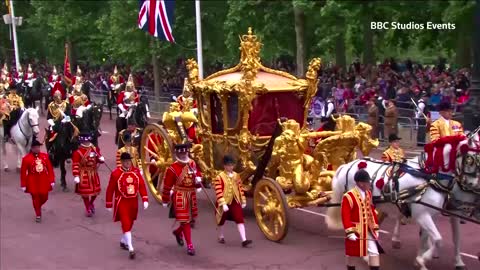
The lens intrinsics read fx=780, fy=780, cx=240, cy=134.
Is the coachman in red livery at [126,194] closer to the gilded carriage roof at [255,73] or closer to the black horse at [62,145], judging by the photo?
the gilded carriage roof at [255,73]

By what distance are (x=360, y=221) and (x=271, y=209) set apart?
8.80ft

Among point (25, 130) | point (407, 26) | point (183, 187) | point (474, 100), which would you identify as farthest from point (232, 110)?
point (407, 26)

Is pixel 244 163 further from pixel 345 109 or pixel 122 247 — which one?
pixel 345 109

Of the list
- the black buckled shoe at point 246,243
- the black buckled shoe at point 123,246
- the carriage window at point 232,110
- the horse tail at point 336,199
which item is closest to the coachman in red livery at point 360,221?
the horse tail at point 336,199

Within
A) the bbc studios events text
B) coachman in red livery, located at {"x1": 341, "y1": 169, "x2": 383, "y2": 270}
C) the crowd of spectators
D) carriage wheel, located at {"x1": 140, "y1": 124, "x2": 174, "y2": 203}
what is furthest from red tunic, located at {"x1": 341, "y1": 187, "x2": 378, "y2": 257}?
the bbc studios events text

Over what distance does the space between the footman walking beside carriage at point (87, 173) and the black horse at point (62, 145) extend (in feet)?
8.10

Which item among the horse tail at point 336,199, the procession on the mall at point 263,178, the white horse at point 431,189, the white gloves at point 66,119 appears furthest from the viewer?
the white gloves at point 66,119

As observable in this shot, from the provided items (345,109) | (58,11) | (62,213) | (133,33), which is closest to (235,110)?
(62,213)

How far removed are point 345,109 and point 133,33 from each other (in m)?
11.3

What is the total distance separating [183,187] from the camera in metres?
10.9

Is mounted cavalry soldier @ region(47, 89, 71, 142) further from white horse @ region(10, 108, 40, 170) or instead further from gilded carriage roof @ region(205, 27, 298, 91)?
gilded carriage roof @ region(205, 27, 298, 91)

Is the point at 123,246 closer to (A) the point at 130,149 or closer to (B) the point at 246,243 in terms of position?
(B) the point at 246,243

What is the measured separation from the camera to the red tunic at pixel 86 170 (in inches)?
525

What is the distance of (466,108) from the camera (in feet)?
36.6
